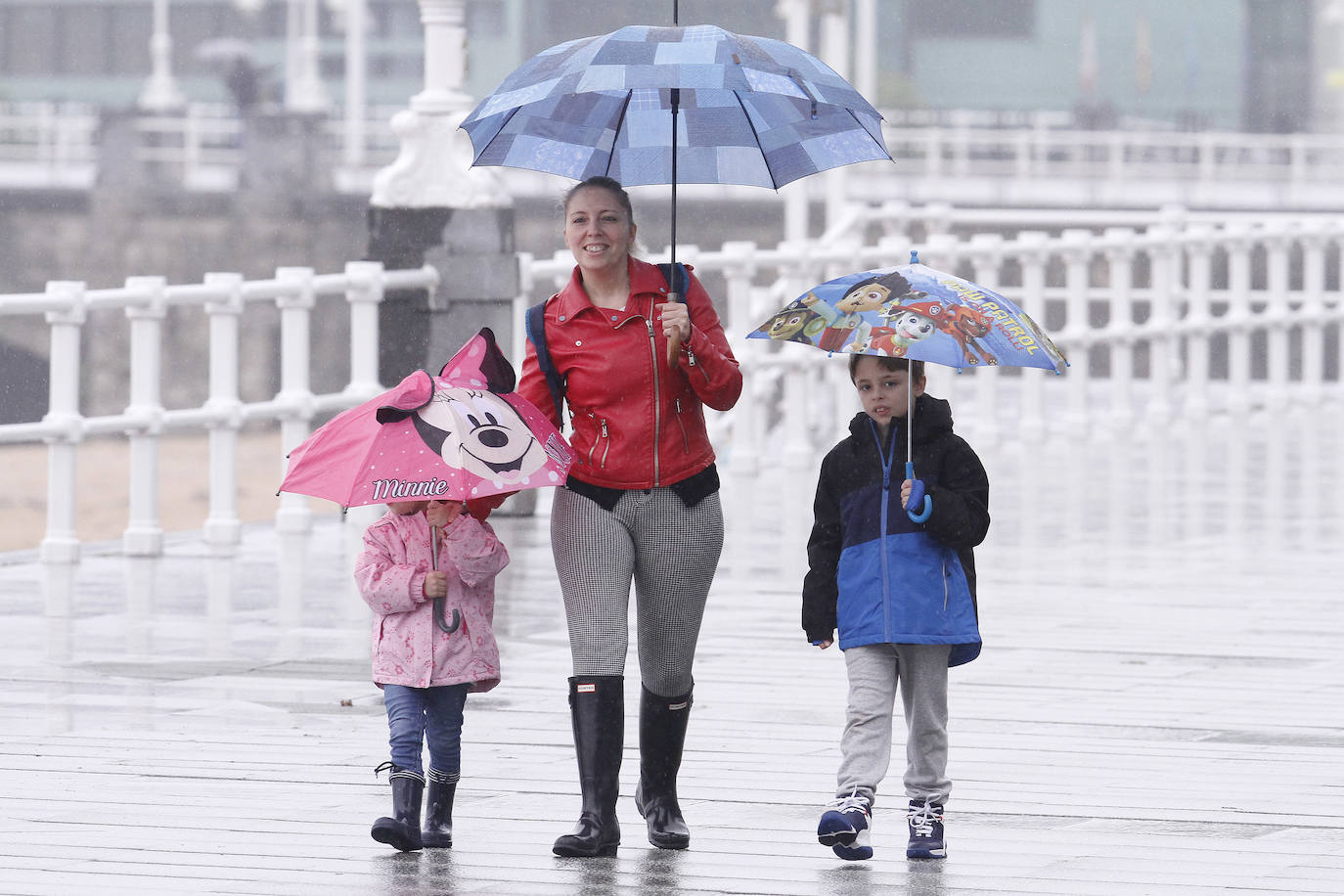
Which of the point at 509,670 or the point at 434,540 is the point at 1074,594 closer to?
the point at 509,670

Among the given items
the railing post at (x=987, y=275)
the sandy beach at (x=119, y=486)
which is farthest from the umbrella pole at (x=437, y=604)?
the sandy beach at (x=119, y=486)

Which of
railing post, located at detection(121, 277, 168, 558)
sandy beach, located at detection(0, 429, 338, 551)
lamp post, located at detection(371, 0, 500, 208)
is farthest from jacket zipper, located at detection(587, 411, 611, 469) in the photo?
sandy beach, located at detection(0, 429, 338, 551)

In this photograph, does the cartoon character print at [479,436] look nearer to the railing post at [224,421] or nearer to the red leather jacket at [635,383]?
the red leather jacket at [635,383]

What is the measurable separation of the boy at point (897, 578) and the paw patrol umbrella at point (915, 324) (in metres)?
0.07

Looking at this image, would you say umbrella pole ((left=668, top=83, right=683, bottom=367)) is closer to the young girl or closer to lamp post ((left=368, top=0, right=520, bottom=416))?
the young girl

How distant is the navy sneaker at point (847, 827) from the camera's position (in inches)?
236

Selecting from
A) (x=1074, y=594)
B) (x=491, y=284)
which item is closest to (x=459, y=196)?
(x=491, y=284)

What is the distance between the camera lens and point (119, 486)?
146 feet

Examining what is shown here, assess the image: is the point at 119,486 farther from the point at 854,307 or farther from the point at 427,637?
the point at 854,307

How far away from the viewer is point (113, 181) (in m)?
51.7

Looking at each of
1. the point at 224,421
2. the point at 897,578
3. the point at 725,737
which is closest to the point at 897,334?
the point at 897,578

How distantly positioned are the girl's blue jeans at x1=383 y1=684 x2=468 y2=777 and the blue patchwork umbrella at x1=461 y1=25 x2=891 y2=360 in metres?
1.10

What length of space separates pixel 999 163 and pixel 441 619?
41.9 meters

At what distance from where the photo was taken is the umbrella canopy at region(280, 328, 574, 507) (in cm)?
606
